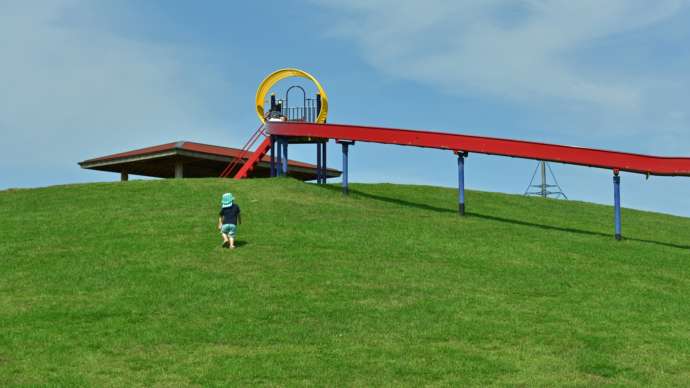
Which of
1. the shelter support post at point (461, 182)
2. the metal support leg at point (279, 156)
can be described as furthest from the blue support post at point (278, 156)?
the shelter support post at point (461, 182)

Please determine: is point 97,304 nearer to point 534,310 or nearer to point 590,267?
point 534,310

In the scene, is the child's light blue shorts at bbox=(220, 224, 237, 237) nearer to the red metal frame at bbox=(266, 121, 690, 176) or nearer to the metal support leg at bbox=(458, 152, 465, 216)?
the metal support leg at bbox=(458, 152, 465, 216)

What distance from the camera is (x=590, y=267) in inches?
1021

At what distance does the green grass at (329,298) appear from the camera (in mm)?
16219

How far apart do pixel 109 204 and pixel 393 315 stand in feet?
60.6

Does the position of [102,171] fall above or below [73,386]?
above

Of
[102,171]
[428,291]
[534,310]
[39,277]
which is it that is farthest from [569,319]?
[102,171]

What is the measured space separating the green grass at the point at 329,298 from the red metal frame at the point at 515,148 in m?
2.63

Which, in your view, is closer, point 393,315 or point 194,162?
point 393,315

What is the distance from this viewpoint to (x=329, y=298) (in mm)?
20906

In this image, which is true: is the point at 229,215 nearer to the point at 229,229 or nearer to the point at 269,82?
the point at 229,229

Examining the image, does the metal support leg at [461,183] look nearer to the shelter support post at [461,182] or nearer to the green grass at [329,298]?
the shelter support post at [461,182]

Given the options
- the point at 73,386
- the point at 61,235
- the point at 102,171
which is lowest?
the point at 73,386

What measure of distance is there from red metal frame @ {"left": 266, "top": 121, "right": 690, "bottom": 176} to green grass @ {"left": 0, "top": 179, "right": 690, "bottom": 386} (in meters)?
2.63
